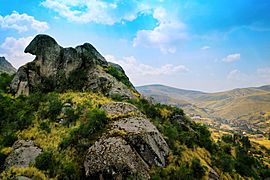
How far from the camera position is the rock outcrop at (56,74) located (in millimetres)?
42188

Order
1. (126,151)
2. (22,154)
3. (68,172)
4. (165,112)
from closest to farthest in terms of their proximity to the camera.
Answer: (68,172), (126,151), (22,154), (165,112)

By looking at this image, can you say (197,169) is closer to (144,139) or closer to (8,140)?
(144,139)

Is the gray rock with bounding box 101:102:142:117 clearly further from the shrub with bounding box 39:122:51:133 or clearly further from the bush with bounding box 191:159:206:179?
the bush with bounding box 191:159:206:179

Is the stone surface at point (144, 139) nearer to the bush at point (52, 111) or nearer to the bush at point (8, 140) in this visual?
the bush at point (52, 111)

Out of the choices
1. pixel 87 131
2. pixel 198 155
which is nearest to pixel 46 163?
pixel 87 131

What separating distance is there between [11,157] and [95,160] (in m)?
8.66

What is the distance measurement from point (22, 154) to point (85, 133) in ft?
20.7

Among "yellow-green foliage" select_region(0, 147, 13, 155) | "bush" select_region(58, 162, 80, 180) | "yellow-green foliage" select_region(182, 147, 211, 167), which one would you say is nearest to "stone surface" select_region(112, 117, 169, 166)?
"yellow-green foliage" select_region(182, 147, 211, 167)

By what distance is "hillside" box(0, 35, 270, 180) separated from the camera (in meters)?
22.1

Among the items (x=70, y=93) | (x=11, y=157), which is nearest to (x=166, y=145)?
(x=11, y=157)

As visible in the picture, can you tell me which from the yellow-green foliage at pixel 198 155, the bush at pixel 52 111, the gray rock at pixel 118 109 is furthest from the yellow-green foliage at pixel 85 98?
the yellow-green foliage at pixel 198 155

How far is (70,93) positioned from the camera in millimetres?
40250

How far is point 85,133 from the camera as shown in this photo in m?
25.7

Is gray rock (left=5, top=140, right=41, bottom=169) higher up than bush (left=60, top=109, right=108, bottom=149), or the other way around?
bush (left=60, top=109, right=108, bottom=149)
